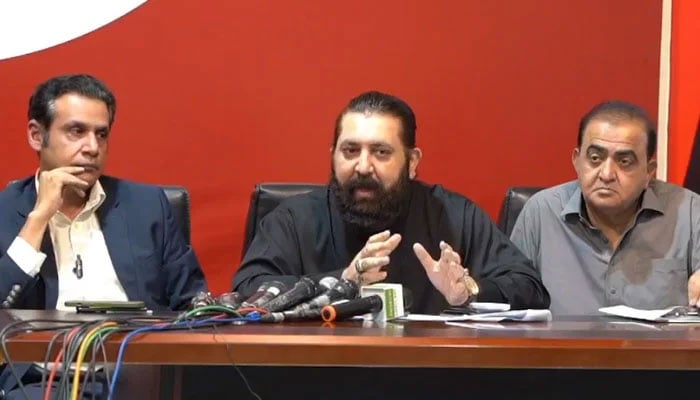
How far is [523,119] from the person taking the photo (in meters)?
3.58

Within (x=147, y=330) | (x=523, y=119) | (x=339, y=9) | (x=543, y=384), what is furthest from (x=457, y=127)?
(x=147, y=330)

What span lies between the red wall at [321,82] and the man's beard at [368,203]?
28.8 inches

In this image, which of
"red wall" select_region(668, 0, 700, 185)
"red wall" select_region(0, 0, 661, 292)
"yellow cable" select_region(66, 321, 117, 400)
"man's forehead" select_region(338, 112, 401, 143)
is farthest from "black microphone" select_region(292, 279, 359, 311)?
"red wall" select_region(668, 0, 700, 185)

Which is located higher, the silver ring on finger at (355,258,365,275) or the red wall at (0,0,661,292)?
the red wall at (0,0,661,292)

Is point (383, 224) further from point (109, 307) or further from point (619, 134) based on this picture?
point (109, 307)

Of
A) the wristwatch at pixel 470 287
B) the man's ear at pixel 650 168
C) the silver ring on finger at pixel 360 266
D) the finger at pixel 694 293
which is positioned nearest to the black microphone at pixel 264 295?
the silver ring on finger at pixel 360 266

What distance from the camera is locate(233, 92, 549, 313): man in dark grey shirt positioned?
2.68 meters

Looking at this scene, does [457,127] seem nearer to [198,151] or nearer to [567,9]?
[567,9]

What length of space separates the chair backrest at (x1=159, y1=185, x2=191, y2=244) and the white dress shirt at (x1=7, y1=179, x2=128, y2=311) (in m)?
0.23

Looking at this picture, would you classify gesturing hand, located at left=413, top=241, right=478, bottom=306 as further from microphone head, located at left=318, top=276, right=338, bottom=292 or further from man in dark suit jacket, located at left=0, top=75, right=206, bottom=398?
man in dark suit jacket, located at left=0, top=75, right=206, bottom=398

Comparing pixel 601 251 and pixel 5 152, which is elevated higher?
pixel 5 152

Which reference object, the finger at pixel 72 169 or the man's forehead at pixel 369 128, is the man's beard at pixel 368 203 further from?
the finger at pixel 72 169

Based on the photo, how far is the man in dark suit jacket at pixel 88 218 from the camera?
269 centimetres

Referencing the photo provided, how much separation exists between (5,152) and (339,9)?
1209 mm
